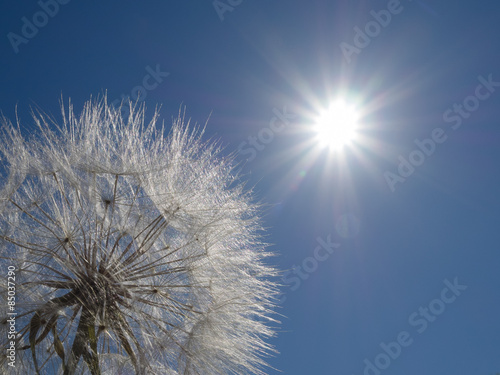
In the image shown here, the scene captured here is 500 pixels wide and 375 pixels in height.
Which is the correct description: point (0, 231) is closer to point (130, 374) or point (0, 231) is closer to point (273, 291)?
point (130, 374)

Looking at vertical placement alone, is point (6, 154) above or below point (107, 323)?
above

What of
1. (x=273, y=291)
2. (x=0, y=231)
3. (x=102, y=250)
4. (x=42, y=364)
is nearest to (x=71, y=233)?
(x=102, y=250)

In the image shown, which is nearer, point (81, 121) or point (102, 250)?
point (102, 250)

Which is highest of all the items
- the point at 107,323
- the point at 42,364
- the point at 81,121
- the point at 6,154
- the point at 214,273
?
the point at 81,121

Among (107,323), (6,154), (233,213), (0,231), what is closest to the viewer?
(107,323)

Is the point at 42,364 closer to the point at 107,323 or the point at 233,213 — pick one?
the point at 107,323

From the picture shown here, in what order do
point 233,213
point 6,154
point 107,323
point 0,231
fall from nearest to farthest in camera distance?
1. point 107,323
2. point 0,231
3. point 6,154
4. point 233,213

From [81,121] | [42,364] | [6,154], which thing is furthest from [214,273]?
Answer: [6,154]
